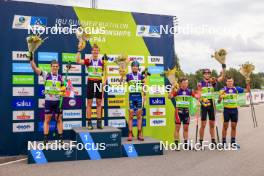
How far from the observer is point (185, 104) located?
870 centimetres

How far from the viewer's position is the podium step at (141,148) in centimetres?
804

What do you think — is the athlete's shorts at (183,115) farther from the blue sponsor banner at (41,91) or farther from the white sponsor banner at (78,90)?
the blue sponsor banner at (41,91)

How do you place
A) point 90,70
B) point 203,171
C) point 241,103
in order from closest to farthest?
point 203,171, point 90,70, point 241,103

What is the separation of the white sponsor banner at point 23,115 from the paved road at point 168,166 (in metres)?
1.18

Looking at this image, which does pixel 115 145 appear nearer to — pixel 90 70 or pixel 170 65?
pixel 90 70

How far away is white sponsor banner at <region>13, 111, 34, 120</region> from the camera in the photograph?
27.0ft

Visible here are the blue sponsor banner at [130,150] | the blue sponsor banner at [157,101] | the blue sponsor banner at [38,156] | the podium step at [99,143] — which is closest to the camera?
the blue sponsor banner at [38,156]

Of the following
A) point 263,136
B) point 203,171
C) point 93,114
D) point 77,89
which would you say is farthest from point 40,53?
point 263,136

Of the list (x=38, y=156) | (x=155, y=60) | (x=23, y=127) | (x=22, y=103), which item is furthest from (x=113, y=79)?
(x=38, y=156)

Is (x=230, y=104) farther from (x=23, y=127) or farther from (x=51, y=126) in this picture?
(x=23, y=127)

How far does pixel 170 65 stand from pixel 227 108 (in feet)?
6.81

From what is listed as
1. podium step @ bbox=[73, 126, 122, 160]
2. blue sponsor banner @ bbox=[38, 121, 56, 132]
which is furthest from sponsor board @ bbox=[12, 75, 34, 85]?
podium step @ bbox=[73, 126, 122, 160]

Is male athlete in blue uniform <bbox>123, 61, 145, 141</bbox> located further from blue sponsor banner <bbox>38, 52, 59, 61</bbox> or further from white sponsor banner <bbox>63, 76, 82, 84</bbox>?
blue sponsor banner <bbox>38, 52, 59, 61</bbox>

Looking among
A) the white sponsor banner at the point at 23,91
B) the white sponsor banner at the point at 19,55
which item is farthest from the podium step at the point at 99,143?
the white sponsor banner at the point at 19,55
